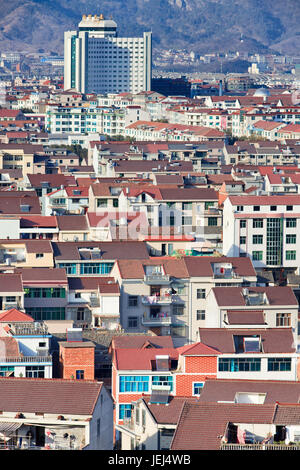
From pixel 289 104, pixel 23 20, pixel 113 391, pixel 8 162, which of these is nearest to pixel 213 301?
pixel 113 391

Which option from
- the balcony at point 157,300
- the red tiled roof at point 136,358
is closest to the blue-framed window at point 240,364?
the red tiled roof at point 136,358

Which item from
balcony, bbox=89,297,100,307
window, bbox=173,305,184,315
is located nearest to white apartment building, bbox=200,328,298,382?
balcony, bbox=89,297,100,307

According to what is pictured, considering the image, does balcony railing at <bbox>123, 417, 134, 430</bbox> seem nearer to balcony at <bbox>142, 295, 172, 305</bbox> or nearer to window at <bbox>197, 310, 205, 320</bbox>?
balcony at <bbox>142, 295, 172, 305</bbox>

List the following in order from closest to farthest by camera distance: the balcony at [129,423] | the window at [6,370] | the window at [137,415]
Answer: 1. the window at [137,415]
2. the balcony at [129,423]
3. the window at [6,370]

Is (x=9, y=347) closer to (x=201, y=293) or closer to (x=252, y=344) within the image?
(x=252, y=344)

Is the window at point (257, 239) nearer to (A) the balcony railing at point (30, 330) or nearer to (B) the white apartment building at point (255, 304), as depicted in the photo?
(B) the white apartment building at point (255, 304)
